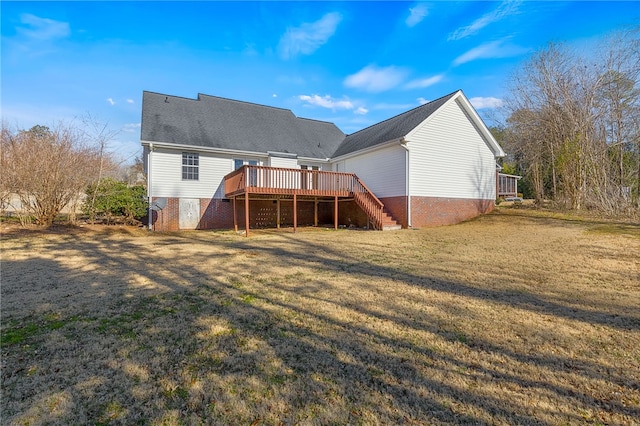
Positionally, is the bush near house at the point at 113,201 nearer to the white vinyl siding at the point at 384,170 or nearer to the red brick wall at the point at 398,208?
the white vinyl siding at the point at 384,170

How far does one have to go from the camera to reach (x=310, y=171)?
1409 centimetres

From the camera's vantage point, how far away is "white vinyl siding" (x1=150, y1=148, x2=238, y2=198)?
1458 cm

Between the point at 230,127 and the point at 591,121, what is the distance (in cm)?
1870

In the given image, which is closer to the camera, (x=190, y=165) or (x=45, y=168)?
(x=45, y=168)

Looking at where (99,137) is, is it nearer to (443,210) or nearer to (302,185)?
(302,185)

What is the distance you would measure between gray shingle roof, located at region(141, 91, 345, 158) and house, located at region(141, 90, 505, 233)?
0.21 ft

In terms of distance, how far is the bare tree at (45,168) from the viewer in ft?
38.1

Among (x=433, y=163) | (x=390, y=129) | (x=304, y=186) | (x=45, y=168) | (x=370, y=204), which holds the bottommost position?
(x=370, y=204)

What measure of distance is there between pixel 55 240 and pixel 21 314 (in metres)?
7.65

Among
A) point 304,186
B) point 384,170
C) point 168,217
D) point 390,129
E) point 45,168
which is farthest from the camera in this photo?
point 390,129

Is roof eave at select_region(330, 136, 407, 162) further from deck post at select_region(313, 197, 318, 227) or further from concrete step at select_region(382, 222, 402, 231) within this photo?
concrete step at select_region(382, 222, 402, 231)

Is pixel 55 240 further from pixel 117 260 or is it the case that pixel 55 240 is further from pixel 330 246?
pixel 330 246

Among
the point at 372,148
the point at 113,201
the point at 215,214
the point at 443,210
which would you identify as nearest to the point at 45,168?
the point at 113,201

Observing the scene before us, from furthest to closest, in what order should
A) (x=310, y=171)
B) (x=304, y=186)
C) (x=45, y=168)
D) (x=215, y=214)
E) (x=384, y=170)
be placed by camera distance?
1. (x=215, y=214)
2. (x=384, y=170)
3. (x=304, y=186)
4. (x=310, y=171)
5. (x=45, y=168)
